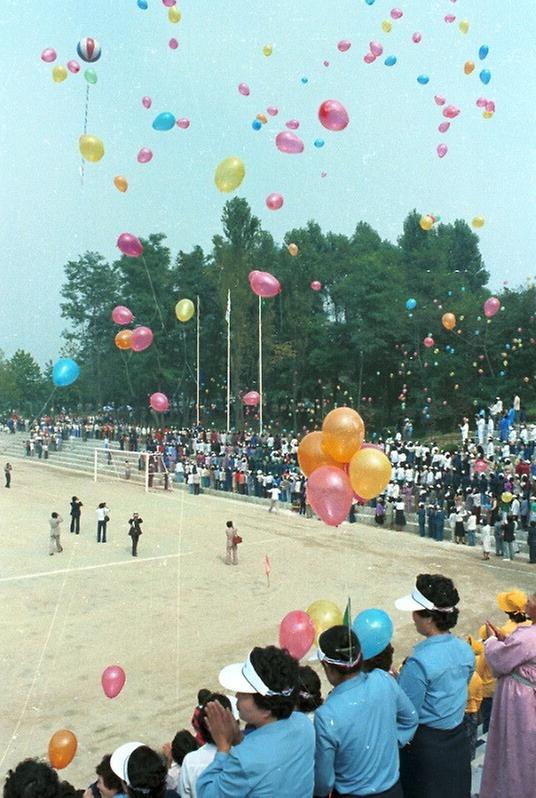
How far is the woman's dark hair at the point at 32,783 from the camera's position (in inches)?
87.0

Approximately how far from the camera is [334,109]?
7934mm

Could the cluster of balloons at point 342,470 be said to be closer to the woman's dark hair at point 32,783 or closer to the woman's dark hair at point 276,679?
the woman's dark hair at point 276,679

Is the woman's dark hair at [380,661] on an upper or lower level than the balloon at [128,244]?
lower

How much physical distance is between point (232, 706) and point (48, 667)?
591 centimetres

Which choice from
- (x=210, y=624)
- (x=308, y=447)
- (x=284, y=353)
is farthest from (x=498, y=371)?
(x=308, y=447)

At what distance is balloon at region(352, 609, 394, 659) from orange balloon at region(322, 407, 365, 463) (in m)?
2.66

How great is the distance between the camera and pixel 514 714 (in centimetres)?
292

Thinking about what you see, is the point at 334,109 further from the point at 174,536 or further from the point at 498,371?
the point at 498,371

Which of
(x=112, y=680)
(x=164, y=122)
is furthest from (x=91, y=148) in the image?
(x=112, y=680)

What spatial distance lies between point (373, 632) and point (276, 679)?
1322 millimetres

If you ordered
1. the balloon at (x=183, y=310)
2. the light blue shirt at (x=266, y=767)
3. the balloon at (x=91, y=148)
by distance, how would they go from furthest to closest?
1. the balloon at (x=183, y=310)
2. the balloon at (x=91, y=148)
3. the light blue shirt at (x=266, y=767)

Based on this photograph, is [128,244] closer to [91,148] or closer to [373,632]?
[91,148]

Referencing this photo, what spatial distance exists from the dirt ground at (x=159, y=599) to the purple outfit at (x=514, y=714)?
3.94m

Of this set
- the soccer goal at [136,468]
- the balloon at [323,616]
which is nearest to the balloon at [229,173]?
the balloon at [323,616]
